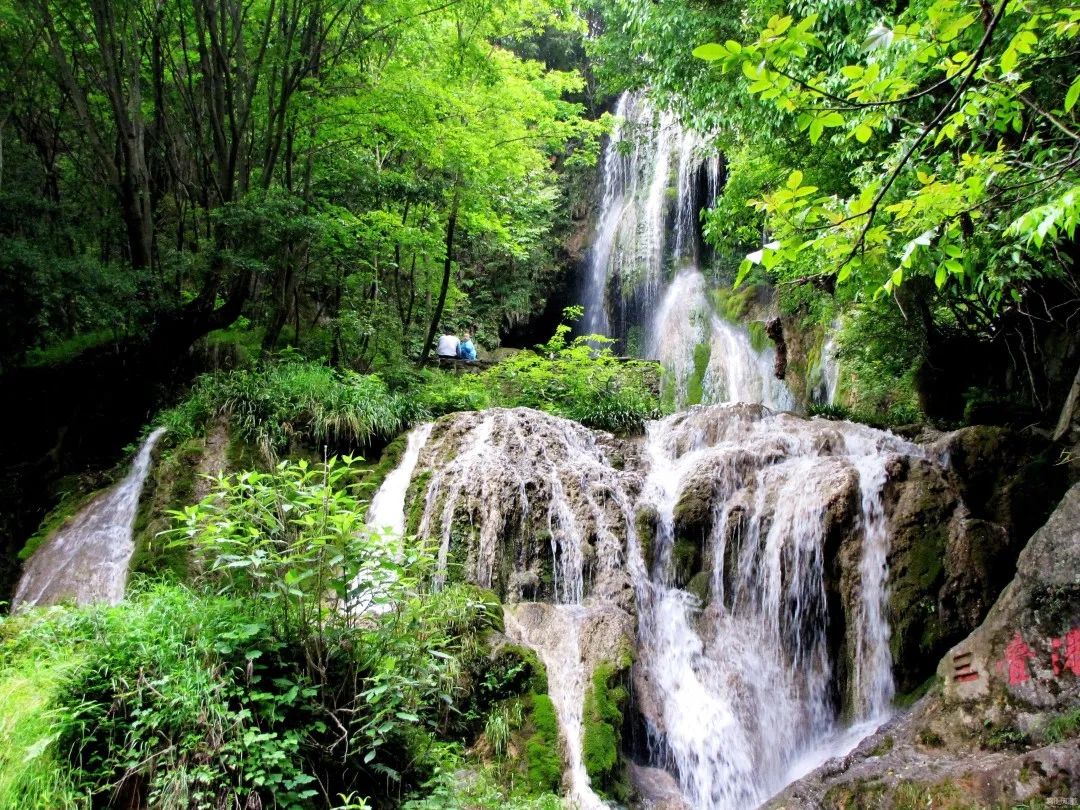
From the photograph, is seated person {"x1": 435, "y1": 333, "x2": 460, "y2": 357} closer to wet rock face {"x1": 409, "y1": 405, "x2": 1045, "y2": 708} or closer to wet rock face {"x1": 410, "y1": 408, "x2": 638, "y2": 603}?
wet rock face {"x1": 409, "y1": 405, "x2": 1045, "y2": 708}

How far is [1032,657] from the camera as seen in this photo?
175 inches

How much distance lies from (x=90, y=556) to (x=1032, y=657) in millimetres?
10026

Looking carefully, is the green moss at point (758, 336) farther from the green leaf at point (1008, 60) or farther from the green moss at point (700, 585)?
the green leaf at point (1008, 60)

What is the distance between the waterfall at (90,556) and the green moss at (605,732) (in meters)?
5.77

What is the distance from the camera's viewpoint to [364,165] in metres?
12.0

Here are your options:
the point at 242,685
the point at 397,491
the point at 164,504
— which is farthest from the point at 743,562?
the point at 164,504

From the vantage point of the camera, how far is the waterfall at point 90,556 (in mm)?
7656

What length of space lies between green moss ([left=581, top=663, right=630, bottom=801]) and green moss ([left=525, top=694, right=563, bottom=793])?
277 millimetres

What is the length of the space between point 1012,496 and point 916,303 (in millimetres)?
3362

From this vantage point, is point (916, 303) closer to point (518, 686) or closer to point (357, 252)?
point (518, 686)

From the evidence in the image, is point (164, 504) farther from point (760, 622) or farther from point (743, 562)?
point (760, 622)

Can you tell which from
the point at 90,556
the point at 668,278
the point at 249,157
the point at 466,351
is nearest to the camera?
the point at 90,556

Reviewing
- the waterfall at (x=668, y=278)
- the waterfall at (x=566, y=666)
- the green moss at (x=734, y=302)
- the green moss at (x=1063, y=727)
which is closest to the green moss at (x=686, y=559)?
the waterfall at (x=566, y=666)

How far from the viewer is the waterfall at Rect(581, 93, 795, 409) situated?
15562 millimetres
